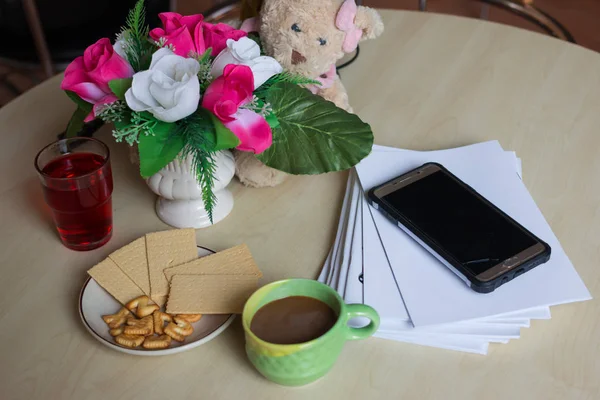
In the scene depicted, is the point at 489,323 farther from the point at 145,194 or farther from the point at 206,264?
the point at 145,194

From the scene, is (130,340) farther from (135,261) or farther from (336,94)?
(336,94)

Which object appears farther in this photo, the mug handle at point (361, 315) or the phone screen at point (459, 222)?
the phone screen at point (459, 222)

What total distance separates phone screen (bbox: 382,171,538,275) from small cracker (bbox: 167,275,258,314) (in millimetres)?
225

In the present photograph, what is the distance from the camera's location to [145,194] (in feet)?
3.22

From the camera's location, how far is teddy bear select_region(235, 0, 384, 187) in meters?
0.91

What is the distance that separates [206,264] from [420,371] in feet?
0.94

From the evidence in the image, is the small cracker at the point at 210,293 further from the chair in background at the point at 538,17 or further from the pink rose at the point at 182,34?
the chair in background at the point at 538,17

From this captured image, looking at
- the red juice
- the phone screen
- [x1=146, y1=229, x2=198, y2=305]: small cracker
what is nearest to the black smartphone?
the phone screen

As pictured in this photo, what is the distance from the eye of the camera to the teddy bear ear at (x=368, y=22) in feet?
3.14

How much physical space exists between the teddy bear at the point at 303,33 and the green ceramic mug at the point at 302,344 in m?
0.28

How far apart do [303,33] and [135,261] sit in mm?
371

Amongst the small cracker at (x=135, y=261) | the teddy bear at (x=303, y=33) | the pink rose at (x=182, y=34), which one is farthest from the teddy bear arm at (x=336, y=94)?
the small cracker at (x=135, y=261)

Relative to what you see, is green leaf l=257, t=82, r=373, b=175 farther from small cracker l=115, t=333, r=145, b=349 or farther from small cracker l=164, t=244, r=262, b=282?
small cracker l=115, t=333, r=145, b=349

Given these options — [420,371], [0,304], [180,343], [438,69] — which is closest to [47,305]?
[0,304]
